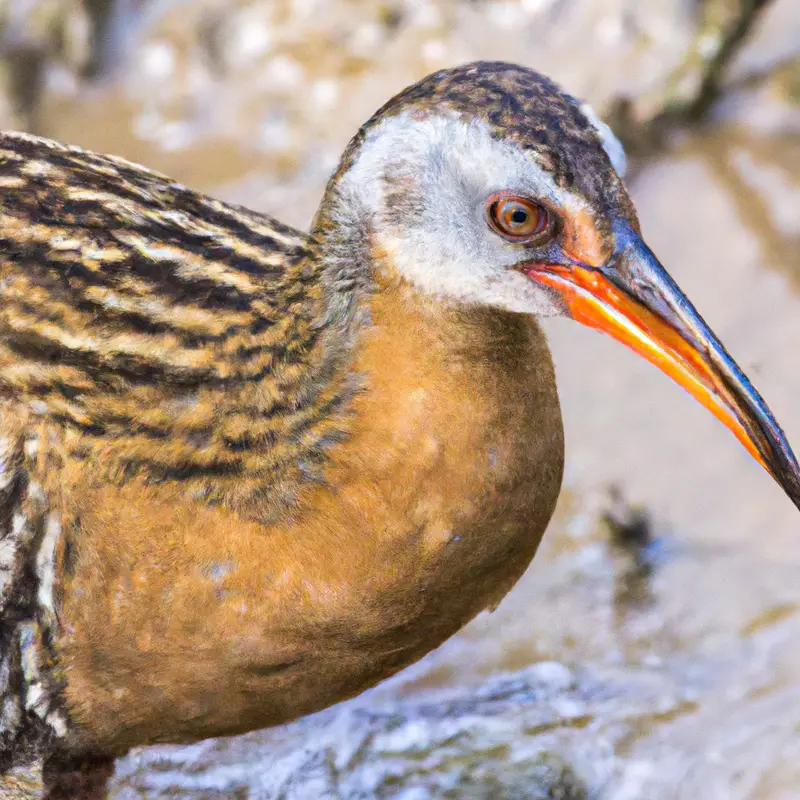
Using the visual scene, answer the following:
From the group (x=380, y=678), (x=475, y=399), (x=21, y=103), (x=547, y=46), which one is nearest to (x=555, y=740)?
(x=380, y=678)

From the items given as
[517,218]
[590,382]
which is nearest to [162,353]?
[517,218]

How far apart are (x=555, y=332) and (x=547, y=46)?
1.49 meters

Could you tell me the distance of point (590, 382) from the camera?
412cm

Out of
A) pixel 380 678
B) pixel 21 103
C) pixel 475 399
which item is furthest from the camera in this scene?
pixel 21 103

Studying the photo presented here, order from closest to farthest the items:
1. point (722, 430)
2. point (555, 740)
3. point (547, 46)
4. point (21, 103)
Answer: point (555, 740), point (722, 430), point (547, 46), point (21, 103)

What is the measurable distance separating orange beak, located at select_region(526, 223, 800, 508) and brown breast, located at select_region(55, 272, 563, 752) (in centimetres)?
19

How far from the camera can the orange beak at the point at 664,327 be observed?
6.51ft

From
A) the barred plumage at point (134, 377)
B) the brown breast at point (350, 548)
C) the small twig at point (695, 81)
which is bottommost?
the brown breast at point (350, 548)

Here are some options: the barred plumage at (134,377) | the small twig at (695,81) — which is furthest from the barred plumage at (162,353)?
the small twig at (695,81)

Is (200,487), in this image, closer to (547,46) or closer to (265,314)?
(265,314)

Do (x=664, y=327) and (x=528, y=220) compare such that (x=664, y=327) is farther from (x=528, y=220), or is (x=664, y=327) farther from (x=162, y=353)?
(x=162, y=353)

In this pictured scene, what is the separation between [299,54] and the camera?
550 centimetres

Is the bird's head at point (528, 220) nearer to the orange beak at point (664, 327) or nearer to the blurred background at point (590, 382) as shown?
the orange beak at point (664, 327)

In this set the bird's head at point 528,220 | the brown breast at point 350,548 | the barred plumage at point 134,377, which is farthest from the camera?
the barred plumage at point 134,377
